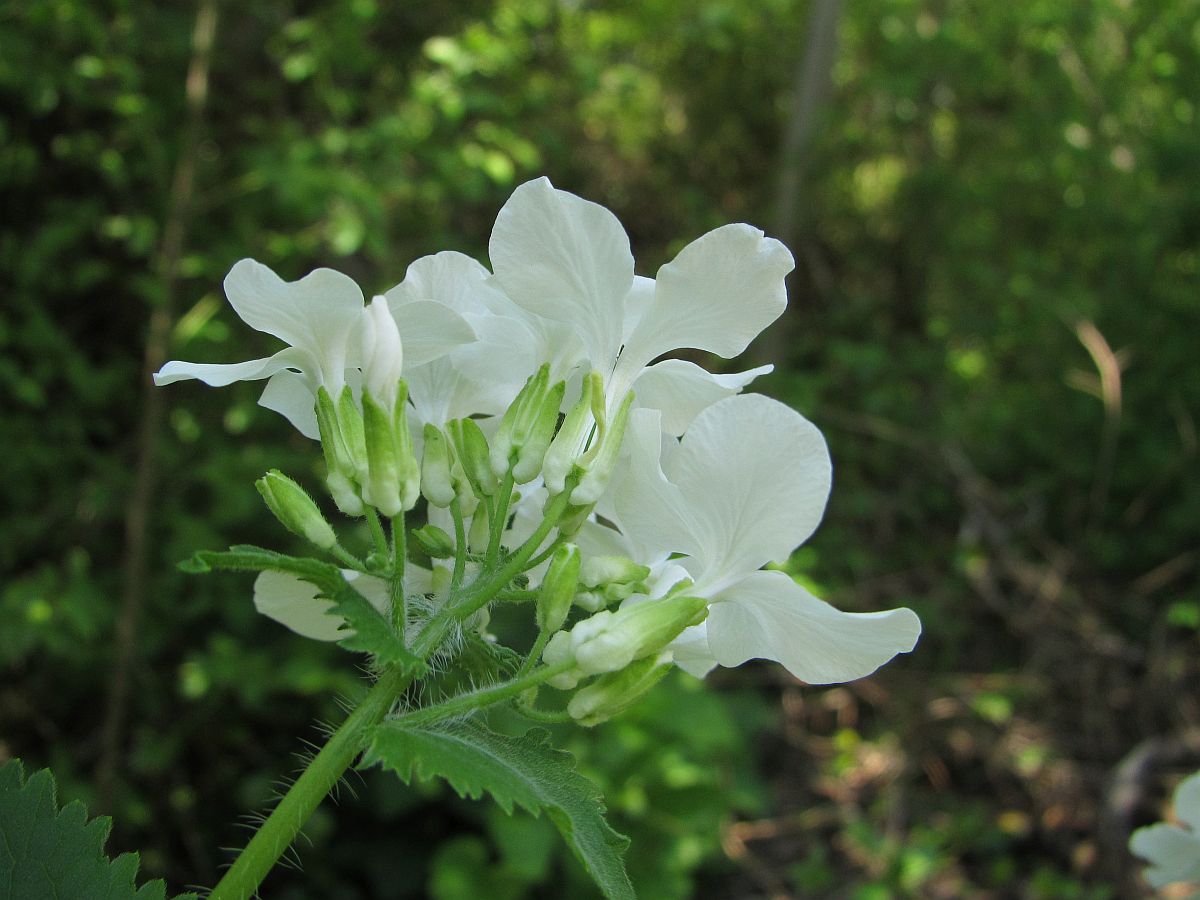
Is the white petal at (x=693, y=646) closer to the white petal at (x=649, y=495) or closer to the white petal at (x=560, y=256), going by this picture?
Result: the white petal at (x=649, y=495)

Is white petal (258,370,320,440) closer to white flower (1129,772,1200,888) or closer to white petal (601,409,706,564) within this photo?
white petal (601,409,706,564)

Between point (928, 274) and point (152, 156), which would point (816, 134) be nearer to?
point (928, 274)

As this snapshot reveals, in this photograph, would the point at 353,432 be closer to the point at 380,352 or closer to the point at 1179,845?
the point at 380,352

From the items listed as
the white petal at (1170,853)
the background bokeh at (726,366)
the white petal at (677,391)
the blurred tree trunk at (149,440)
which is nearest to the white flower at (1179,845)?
the white petal at (1170,853)

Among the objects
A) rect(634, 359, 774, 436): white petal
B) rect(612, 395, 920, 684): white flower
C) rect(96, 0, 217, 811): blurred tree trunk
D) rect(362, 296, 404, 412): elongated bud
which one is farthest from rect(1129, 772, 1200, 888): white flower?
rect(96, 0, 217, 811): blurred tree trunk

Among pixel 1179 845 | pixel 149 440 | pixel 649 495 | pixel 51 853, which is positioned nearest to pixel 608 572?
pixel 649 495

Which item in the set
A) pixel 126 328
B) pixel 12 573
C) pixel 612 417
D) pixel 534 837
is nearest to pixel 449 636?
pixel 612 417
